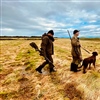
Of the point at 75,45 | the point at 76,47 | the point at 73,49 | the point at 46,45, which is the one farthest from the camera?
the point at 46,45

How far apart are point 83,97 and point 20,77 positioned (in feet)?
18.9

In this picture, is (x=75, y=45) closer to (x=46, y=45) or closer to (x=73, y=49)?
(x=73, y=49)

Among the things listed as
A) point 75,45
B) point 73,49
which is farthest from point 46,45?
point 75,45

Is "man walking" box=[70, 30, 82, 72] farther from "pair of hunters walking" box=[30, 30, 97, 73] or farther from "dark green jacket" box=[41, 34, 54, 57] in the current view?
"dark green jacket" box=[41, 34, 54, 57]

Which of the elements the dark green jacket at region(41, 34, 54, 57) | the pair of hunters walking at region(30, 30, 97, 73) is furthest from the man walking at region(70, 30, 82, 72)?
the dark green jacket at region(41, 34, 54, 57)

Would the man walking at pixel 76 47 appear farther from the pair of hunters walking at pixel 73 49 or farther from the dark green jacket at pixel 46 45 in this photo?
the dark green jacket at pixel 46 45

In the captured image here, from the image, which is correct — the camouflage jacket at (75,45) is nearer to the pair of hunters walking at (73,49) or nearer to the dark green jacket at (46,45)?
the pair of hunters walking at (73,49)

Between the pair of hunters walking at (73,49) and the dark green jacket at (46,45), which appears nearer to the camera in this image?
the pair of hunters walking at (73,49)

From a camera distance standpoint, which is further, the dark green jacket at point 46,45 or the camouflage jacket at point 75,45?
the dark green jacket at point 46,45

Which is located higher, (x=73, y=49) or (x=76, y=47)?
(x=76, y=47)

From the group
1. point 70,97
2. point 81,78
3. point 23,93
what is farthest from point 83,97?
point 23,93

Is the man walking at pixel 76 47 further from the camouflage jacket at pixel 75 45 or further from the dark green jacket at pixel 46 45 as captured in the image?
the dark green jacket at pixel 46 45

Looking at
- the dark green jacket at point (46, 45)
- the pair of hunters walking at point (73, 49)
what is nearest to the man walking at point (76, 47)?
the pair of hunters walking at point (73, 49)

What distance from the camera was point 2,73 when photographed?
1369cm
